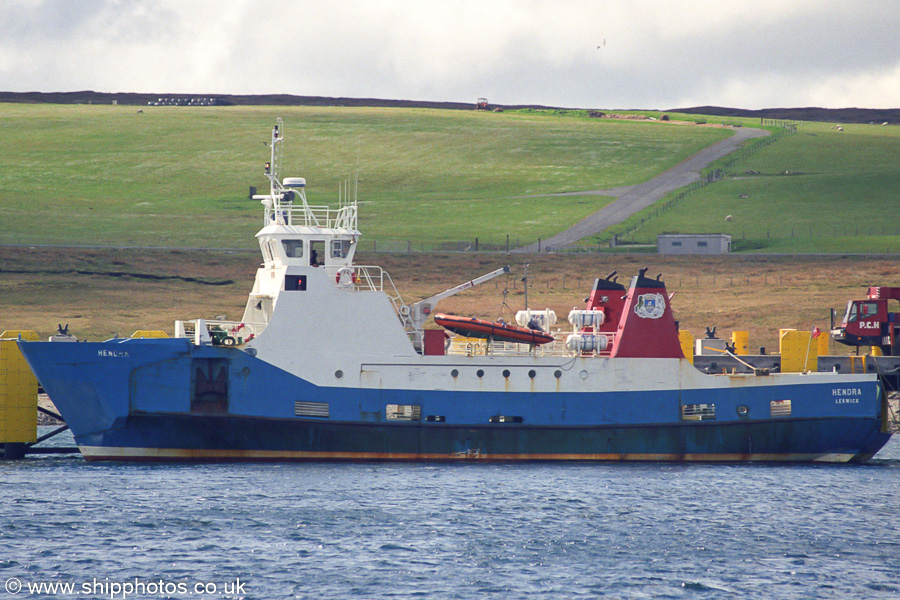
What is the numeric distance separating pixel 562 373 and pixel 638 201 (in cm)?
5736

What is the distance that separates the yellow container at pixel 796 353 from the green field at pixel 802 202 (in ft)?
121

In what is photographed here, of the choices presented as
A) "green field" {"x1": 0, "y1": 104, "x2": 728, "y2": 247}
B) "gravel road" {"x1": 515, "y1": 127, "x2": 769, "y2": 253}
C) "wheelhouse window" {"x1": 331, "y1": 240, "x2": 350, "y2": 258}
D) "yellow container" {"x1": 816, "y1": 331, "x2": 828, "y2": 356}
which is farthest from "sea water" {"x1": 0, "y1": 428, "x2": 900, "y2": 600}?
"green field" {"x1": 0, "y1": 104, "x2": 728, "y2": 247}

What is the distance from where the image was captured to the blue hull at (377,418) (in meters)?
25.4

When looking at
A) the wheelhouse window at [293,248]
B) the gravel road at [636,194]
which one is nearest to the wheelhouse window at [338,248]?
the wheelhouse window at [293,248]

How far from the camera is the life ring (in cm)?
2686

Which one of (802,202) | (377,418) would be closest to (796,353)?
(377,418)

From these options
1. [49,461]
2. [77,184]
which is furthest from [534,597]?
[77,184]

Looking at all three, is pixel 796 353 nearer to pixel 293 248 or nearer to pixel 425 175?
pixel 293 248

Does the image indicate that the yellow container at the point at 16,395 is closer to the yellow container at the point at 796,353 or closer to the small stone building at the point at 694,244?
the yellow container at the point at 796,353

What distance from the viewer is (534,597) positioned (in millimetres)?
16406

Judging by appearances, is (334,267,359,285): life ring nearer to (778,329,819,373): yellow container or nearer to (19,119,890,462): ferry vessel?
(19,119,890,462): ferry vessel

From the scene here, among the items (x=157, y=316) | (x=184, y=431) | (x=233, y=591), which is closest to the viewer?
(x=233, y=591)

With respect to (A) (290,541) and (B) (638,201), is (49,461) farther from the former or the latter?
(B) (638,201)

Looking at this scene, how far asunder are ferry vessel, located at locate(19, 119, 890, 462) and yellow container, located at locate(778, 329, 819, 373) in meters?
1.57
